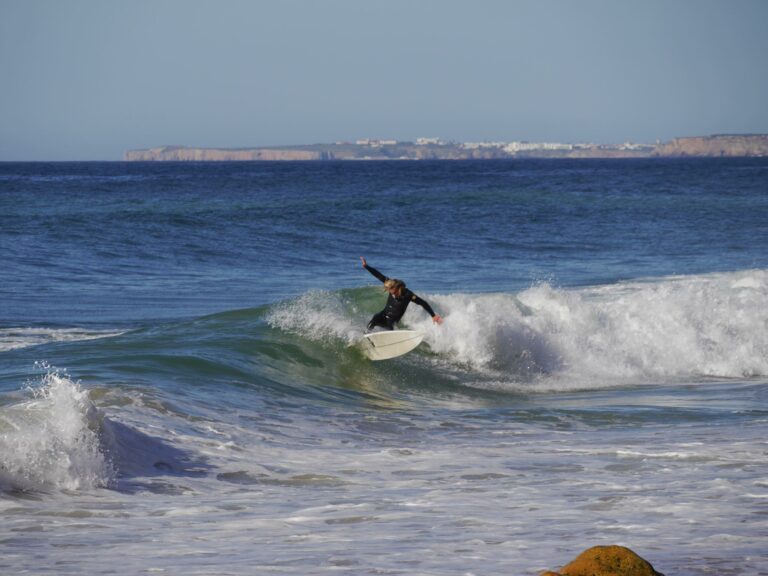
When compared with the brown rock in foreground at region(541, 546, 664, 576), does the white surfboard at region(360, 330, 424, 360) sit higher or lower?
lower

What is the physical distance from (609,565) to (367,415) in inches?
288

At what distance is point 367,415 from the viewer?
11797 mm

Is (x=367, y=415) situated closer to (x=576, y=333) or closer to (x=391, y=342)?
(x=391, y=342)

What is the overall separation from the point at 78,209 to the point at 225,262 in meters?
17.6

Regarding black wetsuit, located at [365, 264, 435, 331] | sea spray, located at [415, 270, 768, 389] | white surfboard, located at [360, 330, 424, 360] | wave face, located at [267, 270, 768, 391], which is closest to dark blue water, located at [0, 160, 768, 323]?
wave face, located at [267, 270, 768, 391]

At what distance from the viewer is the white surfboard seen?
1488cm

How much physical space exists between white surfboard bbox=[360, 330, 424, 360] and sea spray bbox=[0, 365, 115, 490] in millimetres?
6675

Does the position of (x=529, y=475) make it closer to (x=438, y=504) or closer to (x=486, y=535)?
(x=438, y=504)

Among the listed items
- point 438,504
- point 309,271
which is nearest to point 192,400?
point 438,504

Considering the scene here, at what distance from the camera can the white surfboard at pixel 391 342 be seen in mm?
14883

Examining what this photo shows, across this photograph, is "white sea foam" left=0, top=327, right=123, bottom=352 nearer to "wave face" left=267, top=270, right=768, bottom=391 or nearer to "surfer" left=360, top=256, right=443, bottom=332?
"wave face" left=267, top=270, right=768, bottom=391

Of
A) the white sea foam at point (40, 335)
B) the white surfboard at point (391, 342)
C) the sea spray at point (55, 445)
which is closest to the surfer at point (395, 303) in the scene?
the white surfboard at point (391, 342)

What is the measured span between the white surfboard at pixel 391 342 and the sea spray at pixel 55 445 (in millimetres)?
6675

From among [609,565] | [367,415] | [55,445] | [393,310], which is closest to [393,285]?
[393,310]
